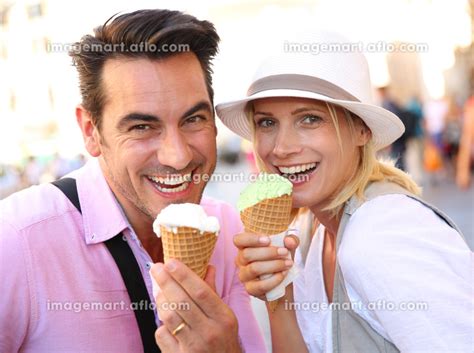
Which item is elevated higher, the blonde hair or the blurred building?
the blurred building

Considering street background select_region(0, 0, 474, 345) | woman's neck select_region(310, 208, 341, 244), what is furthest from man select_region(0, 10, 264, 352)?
woman's neck select_region(310, 208, 341, 244)

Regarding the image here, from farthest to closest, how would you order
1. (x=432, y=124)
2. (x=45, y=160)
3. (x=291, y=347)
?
(x=45, y=160) < (x=432, y=124) < (x=291, y=347)

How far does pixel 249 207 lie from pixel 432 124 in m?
15.5

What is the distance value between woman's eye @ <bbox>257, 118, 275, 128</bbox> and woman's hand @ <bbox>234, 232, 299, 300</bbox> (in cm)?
72

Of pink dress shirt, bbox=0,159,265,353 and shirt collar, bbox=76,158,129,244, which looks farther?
shirt collar, bbox=76,158,129,244

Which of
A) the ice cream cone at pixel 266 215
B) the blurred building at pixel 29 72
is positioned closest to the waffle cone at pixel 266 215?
the ice cream cone at pixel 266 215

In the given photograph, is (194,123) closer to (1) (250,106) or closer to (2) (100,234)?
(1) (250,106)

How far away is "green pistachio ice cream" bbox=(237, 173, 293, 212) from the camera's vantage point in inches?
102

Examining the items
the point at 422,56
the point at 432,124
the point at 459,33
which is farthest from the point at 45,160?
the point at 459,33

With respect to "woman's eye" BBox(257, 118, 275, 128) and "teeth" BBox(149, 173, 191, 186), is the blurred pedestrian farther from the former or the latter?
"teeth" BBox(149, 173, 191, 186)

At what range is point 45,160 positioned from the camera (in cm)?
1872

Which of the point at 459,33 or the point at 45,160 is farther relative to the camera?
the point at 459,33

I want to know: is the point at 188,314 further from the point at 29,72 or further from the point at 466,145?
the point at 29,72

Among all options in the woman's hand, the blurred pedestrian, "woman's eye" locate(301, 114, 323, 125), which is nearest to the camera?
the woman's hand
